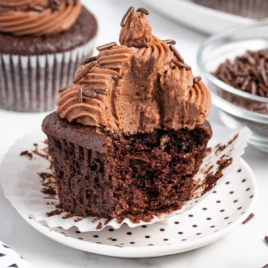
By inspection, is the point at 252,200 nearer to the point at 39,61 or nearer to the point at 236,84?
the point at 236,84

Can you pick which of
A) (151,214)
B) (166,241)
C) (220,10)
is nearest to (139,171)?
(151,214)

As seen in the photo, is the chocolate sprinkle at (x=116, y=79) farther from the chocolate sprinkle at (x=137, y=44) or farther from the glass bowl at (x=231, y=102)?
the glass bowl at (x=231, y=102)

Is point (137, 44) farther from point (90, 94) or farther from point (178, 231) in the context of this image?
point (178, 231)

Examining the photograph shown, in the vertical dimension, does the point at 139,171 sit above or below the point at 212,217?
above

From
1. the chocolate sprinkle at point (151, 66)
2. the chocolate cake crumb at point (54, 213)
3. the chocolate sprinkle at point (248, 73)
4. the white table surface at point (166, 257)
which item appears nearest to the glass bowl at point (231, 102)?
the chocolate sprinkle at point (248, 73)

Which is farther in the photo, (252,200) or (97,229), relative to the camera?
(252,200)

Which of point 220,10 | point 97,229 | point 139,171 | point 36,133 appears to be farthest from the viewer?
point 220,10

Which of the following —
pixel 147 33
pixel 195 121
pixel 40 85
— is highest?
pixel 147 33

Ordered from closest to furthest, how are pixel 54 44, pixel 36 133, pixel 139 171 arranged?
pixel 139 171
pixel 36 133
pixel 54 44
